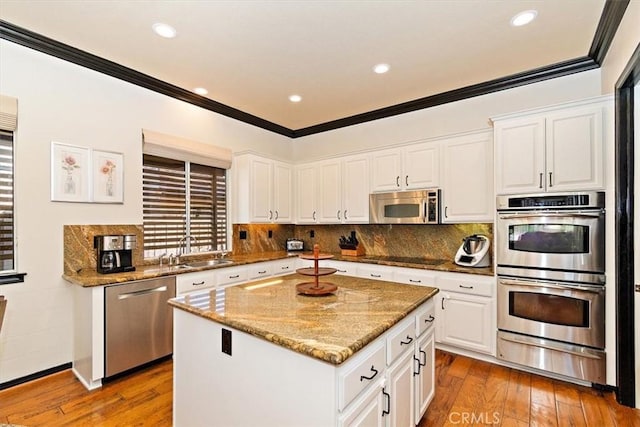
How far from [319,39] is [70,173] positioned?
8.26ft

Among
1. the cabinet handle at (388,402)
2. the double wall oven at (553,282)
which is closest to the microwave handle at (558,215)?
the double wall oven at (553,282)

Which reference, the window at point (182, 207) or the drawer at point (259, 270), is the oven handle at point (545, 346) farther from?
the window at point (182, 207)

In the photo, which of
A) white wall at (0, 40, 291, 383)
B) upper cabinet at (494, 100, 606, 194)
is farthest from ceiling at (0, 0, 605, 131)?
upper cabinet at (494, 100, 606, 194)

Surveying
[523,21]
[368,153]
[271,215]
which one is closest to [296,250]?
[271,215]

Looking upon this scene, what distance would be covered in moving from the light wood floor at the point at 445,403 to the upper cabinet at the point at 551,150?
1.63 m

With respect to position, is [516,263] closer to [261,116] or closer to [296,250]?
[296,250]

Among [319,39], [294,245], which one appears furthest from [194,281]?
[319,39]

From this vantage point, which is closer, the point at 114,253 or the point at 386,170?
the point at 114,253

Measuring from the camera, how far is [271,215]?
4512mm

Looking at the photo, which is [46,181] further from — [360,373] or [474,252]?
[474,252]

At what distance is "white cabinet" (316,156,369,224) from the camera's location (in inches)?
164

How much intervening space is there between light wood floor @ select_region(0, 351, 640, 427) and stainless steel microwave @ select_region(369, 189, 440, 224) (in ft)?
5.31

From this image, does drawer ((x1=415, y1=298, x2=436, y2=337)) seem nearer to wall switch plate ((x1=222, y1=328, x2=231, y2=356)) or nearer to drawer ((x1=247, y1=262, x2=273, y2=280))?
wall switch plate ((x1=222, y1=328, x2=231, y2=356))

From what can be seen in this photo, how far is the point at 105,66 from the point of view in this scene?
9.91 ft
